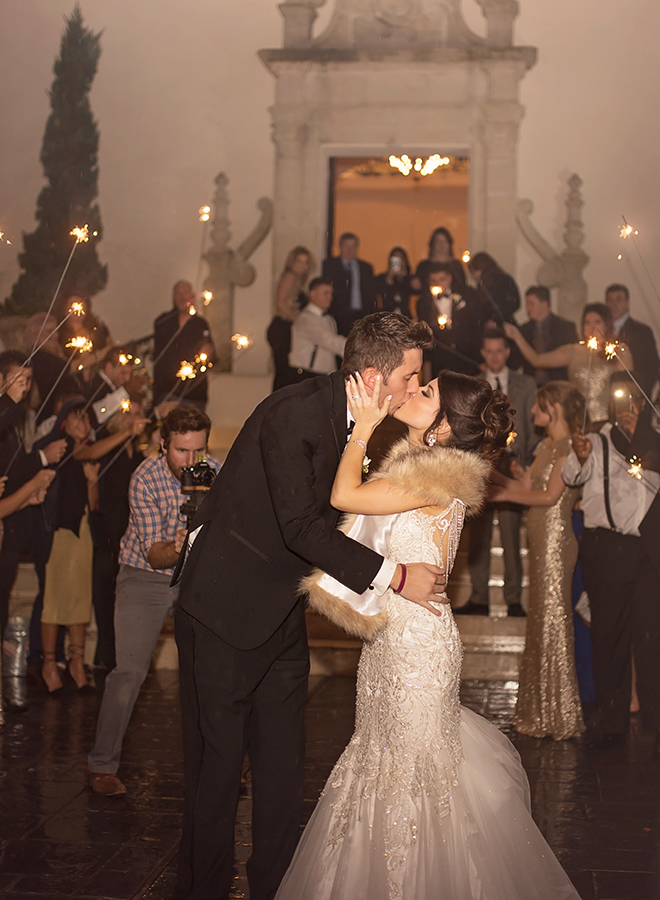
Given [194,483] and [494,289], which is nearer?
[194,483]

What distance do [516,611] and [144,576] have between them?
3247mm

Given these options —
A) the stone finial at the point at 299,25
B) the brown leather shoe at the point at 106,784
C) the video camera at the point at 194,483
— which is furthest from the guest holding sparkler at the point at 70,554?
the stone finial at the point at 299,25

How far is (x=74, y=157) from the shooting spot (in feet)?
26.9

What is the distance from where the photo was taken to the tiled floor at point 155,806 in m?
3.03

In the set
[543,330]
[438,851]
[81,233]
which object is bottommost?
[438,851]

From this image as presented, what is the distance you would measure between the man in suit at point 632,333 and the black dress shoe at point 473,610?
225cm

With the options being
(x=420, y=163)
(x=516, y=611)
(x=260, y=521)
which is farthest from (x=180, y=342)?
(x=260, y=521)

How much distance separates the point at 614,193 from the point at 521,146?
0.95 m

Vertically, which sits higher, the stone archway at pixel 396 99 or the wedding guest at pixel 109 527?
the stone archway at pixel 396 99

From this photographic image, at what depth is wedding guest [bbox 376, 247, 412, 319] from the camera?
8.41 metres

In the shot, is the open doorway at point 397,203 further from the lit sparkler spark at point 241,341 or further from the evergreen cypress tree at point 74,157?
the evergreen cypress tree at point 74,157

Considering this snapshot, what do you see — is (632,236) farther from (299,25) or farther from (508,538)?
(299,25)

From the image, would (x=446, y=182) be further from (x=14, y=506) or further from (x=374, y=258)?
(x=14, y=506)

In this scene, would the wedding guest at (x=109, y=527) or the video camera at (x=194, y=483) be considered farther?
the wedding guest at (x=109, y=527)
